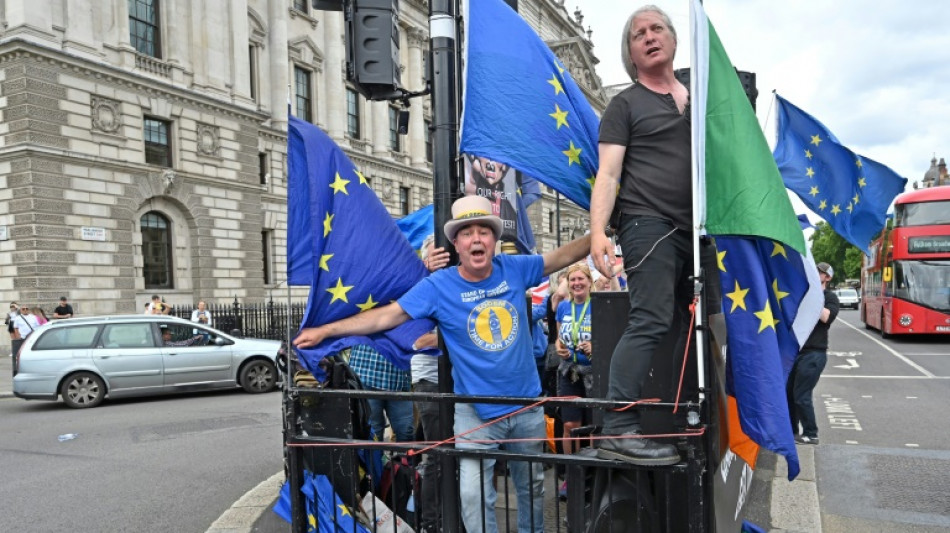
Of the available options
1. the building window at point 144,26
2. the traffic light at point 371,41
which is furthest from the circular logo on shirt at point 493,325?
the building window at point 144,26

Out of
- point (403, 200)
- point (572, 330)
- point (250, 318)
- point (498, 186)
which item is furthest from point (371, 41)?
point (403, 200)

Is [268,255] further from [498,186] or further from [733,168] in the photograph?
[733,168]

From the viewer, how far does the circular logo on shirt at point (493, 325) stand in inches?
126

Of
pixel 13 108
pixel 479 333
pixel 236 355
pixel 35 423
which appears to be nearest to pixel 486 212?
pixel 479 333

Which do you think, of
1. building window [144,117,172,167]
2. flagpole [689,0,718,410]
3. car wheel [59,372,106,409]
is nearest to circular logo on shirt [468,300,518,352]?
flagpole [689,0,718,410]

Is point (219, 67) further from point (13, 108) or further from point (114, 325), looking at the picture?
point (114, 325)

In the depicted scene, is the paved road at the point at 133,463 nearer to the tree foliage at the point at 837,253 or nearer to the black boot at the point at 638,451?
the black boot at the point at 638,451

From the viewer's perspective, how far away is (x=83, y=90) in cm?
2014

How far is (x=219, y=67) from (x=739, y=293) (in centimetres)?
2586

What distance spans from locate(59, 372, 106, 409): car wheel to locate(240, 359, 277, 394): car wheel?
7.45 feet

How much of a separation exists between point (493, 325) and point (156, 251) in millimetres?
22783

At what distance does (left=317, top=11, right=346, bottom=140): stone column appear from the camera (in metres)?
31.9

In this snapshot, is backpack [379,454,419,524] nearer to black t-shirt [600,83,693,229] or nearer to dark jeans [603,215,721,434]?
dark jeans [603,215,721,434]

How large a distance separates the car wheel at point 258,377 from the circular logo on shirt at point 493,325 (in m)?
9.79
